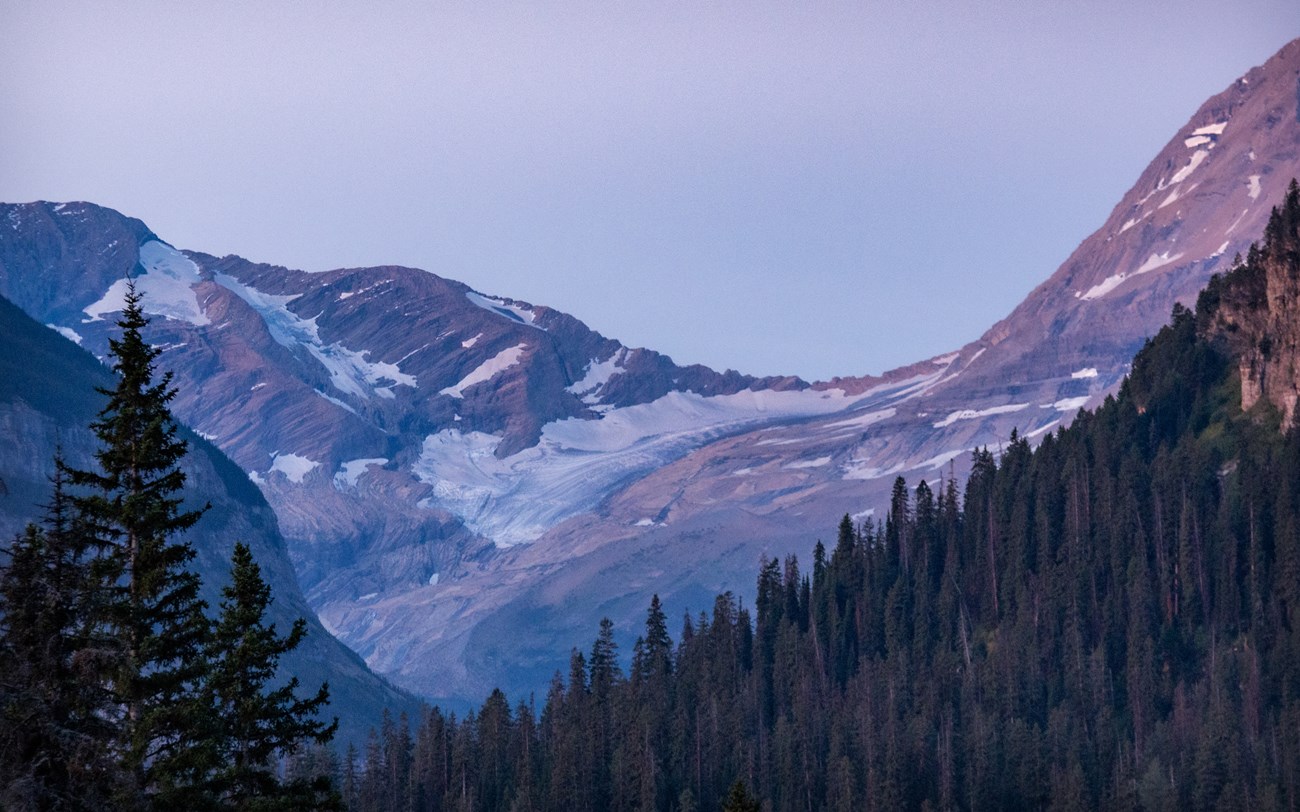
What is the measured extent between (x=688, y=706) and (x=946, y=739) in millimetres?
39746

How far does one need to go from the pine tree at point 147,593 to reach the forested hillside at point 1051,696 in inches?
3979

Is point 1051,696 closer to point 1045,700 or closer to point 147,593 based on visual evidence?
point 1045,700

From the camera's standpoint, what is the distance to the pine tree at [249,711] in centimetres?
4653

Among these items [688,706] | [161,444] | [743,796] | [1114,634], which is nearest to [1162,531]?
[1114,634]

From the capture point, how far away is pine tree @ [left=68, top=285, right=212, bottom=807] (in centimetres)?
4466

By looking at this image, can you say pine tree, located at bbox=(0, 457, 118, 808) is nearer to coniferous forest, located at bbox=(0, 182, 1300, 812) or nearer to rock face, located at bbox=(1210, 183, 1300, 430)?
coniferous forest, located at bbox=(0, 182, 1300, 812)

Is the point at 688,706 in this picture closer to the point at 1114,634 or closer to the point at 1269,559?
the point at 1114,634

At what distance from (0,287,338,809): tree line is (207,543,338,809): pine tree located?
0.16 feet

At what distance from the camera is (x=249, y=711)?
154 ft

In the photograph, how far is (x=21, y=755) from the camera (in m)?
39.1

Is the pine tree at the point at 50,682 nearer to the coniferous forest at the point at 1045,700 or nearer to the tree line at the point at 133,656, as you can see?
the tree line at the point at 133,656

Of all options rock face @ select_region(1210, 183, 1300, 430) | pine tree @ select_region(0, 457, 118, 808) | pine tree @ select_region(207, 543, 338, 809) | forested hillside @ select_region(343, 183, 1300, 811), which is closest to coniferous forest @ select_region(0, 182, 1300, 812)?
forested hillside @ select_region(343, 183, 1300, 811)

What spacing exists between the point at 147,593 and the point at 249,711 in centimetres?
395

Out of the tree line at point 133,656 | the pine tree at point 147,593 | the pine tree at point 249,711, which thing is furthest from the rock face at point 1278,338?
the pine tree at point 147,593
